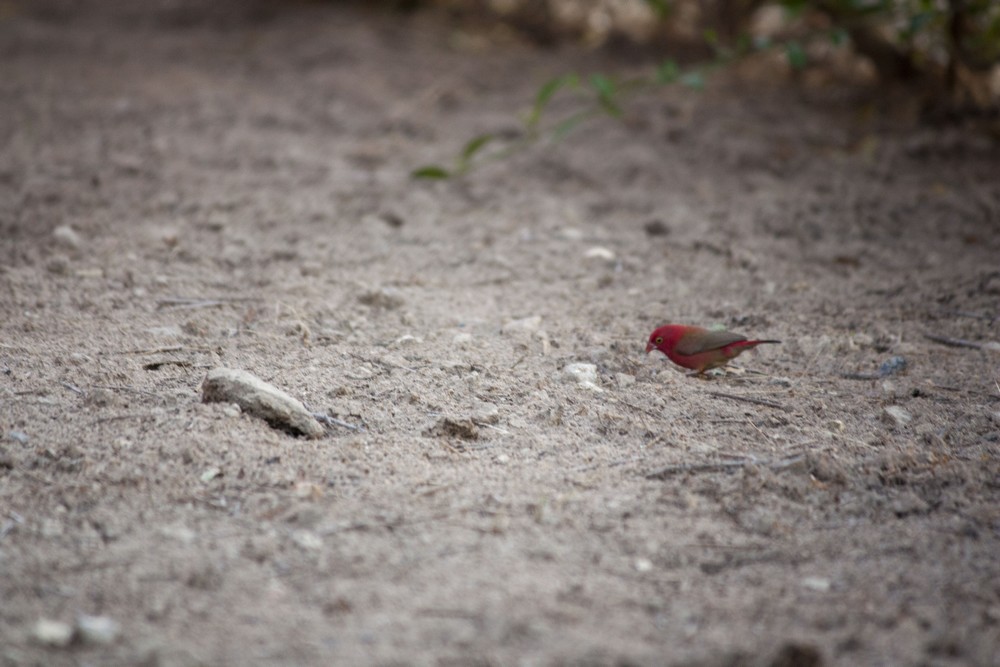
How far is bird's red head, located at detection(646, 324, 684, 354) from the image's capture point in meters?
2.49

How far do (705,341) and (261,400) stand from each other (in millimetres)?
1190

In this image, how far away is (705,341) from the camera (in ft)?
8.05

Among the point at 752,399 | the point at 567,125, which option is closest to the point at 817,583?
the point at 752,399

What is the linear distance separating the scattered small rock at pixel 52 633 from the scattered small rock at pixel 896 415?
6.26 feet

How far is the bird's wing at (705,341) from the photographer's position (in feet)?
8.06

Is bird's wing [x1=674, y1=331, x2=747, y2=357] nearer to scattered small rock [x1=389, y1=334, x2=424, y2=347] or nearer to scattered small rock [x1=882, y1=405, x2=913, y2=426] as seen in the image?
scattered small rock [x1=882, y1=405, x2=913, y2=426]

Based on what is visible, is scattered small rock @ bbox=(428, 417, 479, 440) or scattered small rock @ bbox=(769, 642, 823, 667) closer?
scattered small rock @ bbox=(769, 642, 823, 667)

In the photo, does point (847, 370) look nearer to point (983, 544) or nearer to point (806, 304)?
point (806, 304)

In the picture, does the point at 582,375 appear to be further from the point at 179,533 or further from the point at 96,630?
the point at 96,630

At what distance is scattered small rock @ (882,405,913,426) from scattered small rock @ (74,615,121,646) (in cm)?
184

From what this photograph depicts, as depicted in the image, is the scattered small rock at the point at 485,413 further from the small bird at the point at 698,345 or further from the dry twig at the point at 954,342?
the dry twig at the point at 954,342

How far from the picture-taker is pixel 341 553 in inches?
68.2

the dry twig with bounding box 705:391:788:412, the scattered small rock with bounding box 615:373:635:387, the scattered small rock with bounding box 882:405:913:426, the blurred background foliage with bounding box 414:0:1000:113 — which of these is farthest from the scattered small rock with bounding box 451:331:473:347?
the blurred background foliage with bounding box 414:0:1000:113

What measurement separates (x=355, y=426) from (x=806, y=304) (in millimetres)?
1628
